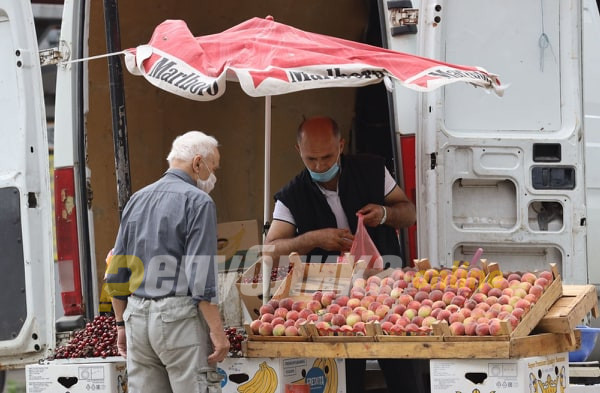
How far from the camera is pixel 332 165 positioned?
5941 mm

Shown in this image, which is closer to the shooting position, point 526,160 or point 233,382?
point 233,382

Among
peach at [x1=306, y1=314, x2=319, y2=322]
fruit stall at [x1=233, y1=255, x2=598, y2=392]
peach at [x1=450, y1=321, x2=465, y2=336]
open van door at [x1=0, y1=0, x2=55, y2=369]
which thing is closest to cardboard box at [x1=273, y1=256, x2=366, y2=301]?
fruit stall at [x1=233, y1=255, x2=598, y2=392]

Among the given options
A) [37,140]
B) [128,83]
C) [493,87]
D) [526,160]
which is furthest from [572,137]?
[128,83]

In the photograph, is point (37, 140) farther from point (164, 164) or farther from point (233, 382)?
point (164, 164)

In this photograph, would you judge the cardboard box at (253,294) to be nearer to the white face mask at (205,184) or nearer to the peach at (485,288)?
the white face mask at (205,184)

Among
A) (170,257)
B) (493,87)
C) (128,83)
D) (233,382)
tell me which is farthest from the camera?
(128,83)

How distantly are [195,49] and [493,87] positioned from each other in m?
1.46

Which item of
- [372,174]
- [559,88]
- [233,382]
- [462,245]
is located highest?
[559,88]

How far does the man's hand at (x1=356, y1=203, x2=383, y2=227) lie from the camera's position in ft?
18.8

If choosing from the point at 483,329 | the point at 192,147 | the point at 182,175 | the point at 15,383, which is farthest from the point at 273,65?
the point at 15,383

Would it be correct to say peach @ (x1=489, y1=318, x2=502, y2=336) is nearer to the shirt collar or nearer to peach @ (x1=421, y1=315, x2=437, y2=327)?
peach @ (x1=421, y1=315, x2=437, y2=327)

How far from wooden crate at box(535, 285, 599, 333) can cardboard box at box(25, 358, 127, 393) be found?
1967mm

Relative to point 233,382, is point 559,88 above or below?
above

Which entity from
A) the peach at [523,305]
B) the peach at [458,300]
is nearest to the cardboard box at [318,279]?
the peach at [458,300]
